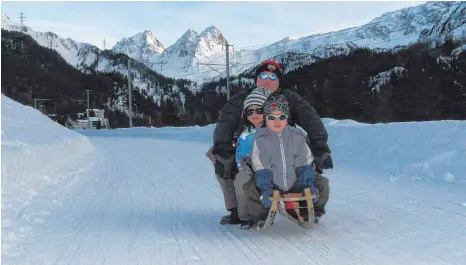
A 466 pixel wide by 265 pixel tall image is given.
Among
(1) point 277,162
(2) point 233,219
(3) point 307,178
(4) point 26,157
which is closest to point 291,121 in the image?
(1) point 277,162

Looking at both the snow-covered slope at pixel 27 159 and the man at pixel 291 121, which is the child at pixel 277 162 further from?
the snow-covered slope at pixel 27 159

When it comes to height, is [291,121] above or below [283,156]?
above

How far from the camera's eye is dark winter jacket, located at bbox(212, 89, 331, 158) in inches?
192

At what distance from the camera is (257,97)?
5062 mm

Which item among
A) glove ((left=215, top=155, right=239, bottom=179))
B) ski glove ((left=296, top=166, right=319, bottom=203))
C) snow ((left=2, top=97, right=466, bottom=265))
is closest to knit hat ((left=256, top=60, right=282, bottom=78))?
Result: glove ((left=215, top=155, right=239, bottom=179))

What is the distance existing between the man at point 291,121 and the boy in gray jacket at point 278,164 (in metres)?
0.16

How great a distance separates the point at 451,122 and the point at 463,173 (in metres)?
2.71

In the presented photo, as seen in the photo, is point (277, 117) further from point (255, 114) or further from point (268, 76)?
point (268, 76)

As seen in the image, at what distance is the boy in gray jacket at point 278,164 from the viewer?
4.60 metres

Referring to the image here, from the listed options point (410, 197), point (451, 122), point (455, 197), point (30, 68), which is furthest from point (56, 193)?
point (30, 68)

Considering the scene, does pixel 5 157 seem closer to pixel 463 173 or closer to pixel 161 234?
pixel 161 234

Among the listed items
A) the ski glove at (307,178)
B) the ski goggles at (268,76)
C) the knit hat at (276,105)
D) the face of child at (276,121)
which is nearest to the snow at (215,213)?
the ski glove at (307,178)

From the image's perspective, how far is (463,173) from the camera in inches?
314

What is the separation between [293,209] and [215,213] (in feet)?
5.29
